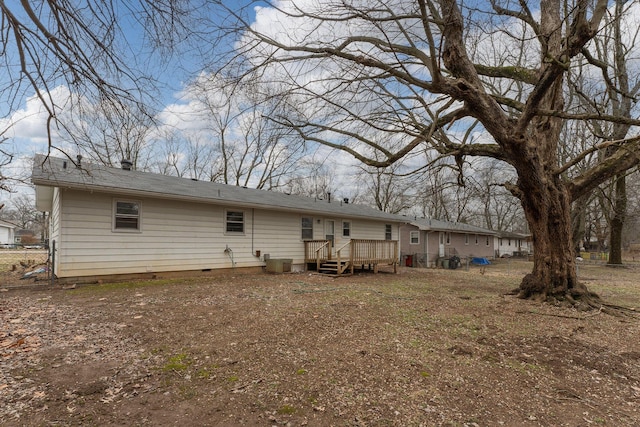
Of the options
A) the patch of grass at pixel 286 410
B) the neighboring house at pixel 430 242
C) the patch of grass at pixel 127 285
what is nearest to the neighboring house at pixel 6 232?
the patch of grass at pixel 127 285

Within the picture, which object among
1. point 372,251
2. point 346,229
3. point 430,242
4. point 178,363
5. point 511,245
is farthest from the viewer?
point 511,245

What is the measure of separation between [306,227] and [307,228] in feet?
0.26

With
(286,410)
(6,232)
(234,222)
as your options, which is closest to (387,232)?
(234,222)

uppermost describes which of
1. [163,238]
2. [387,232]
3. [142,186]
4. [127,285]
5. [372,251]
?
[142,186]

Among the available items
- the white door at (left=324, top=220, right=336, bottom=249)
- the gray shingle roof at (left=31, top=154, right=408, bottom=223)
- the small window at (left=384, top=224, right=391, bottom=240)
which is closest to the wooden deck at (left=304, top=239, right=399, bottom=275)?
the white door at (left=324, top=220, right=336, bottom=249)

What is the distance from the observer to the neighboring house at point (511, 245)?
37.7 metres

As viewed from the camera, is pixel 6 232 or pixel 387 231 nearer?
pixel 387 231

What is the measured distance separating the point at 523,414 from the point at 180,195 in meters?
9.87

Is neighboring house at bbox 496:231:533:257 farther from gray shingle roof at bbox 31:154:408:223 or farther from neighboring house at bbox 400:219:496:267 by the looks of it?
gray shingle roof at bbox 31:154:408:223

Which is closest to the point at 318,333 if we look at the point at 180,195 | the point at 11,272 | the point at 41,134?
the point at 41,134

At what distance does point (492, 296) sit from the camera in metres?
8.95

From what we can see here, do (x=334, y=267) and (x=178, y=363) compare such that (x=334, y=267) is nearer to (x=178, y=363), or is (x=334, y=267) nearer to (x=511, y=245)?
(x=178, y=363)

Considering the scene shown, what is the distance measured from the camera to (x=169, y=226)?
10633 mm

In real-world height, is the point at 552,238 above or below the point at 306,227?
below
